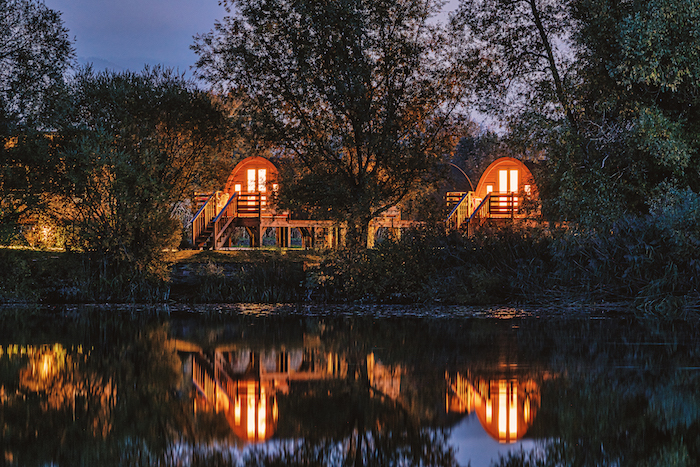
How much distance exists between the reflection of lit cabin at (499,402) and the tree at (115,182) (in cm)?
1454

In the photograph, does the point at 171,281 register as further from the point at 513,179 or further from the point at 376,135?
the point at 513,179

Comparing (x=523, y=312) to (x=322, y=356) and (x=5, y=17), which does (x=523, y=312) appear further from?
(x=5, y=17)

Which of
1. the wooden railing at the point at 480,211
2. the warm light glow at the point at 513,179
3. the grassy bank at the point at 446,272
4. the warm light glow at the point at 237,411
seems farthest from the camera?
the warm light glow at the point at 513,179

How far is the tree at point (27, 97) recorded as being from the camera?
21.7 meters

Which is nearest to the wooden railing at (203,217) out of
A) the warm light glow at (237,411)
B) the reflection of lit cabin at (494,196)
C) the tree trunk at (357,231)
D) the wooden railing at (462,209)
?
the tree trunk at (357,231)

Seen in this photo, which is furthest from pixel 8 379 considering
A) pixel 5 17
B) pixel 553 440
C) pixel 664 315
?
pixel 5 17

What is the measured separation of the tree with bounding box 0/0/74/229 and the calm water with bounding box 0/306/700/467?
375 inches

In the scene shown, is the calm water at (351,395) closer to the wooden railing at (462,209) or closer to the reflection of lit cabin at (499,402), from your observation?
the reflection of lit cabin at (499,402)

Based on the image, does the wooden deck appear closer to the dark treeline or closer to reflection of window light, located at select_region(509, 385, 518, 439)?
the dark treeline

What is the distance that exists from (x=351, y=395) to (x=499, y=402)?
4.45 ft

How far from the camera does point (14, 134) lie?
22.2 m

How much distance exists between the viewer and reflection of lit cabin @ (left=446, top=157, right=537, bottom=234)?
36.2m

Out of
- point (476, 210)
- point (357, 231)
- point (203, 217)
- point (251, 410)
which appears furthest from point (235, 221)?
point (251, 410)

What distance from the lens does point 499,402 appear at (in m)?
6.59
